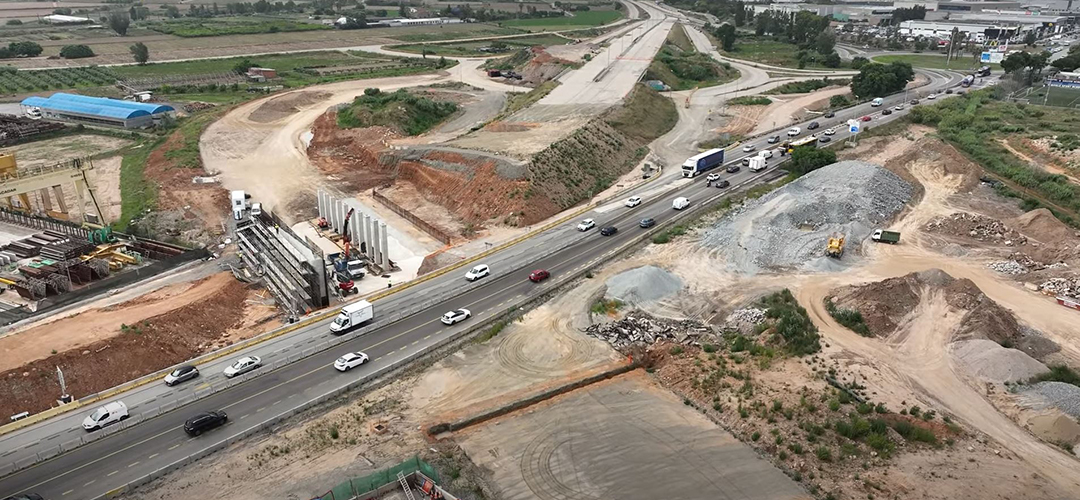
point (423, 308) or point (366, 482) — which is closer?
point (366, 482)

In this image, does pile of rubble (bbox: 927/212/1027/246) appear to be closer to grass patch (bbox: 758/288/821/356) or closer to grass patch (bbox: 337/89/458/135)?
grass patch (bbox: 758/288/821/356)

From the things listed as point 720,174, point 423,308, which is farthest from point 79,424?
point 720,174

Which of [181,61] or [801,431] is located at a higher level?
[181,61]

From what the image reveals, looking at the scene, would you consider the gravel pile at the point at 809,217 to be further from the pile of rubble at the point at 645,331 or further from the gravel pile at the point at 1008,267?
the pile of rubble at the point at 645,331

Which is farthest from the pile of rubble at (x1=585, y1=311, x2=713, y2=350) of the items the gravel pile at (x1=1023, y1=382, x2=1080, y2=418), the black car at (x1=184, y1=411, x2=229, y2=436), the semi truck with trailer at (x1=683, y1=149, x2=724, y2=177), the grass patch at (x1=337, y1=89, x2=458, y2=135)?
the grass patch at (x1=337, y1=89, x2=458, y2=135)

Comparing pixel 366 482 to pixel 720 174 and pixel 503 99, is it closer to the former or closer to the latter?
pixel 720 174

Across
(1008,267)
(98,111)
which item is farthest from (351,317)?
(98,111)
